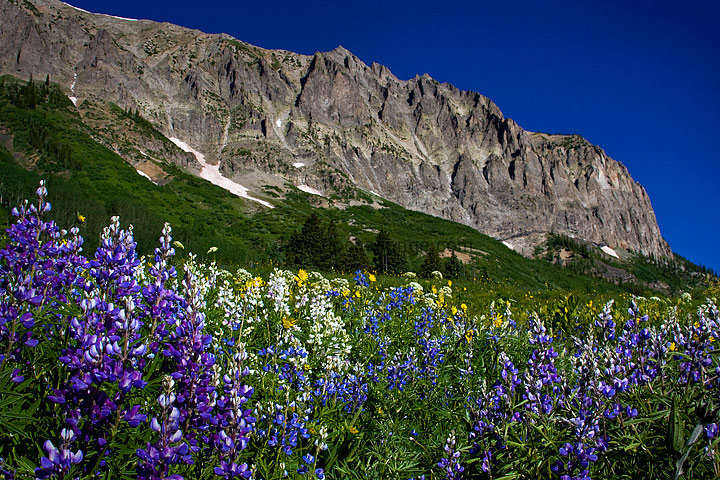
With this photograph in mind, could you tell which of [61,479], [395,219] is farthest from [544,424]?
[395,219]

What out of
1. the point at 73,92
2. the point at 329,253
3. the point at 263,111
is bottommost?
the point at 329,253

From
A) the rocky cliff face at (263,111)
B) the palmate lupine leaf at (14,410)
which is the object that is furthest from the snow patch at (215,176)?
the palmate lupine leaf at (14,410)

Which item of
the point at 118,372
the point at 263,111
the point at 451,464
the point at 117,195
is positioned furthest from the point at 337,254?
the point at 263,111

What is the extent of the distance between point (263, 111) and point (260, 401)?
177 meters

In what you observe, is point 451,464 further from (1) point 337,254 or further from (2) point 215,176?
(2) point 215,176

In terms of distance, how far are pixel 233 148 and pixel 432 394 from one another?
15817 cm

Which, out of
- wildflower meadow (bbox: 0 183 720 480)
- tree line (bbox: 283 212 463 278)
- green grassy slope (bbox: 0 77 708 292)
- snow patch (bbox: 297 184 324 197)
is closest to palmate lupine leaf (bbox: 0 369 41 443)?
wildflower meadow (bbox: 0 183 720 480)

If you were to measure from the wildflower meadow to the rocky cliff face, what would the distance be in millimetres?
136861

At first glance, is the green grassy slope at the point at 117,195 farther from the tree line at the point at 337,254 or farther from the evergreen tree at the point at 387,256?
the evergreen tree at the point at 387,256

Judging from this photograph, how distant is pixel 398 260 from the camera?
49.6m

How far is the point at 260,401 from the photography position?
2916mm

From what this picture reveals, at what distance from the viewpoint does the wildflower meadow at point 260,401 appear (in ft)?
5.05

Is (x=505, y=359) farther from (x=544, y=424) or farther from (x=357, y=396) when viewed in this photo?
(x=357, y=396)

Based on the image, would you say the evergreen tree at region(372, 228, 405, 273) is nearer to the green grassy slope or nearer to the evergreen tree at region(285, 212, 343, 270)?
the evergreen tree at region(285, 212, 343, 270)
